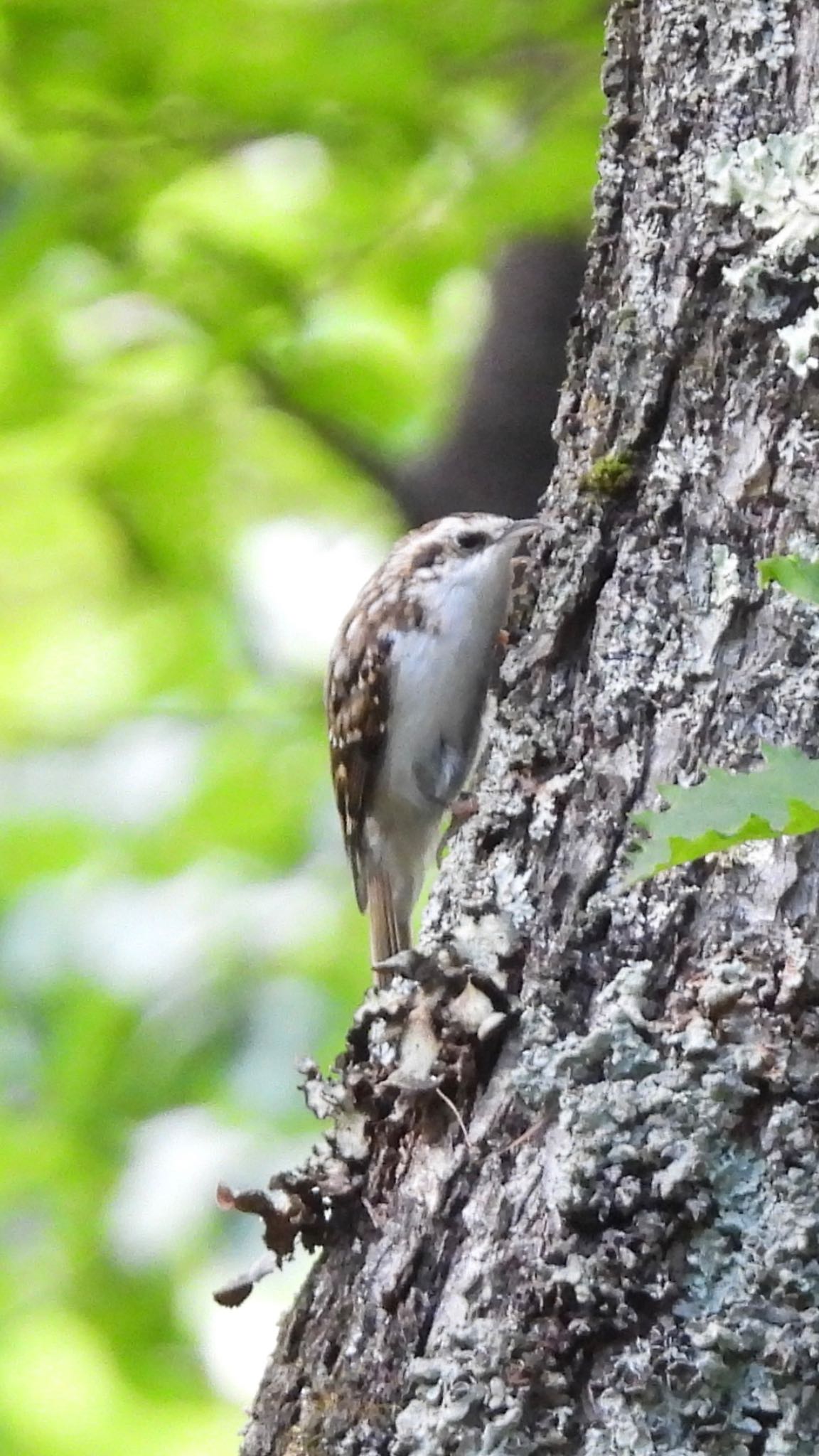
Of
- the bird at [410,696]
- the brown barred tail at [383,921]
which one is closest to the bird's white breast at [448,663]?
the bird at [410,696]

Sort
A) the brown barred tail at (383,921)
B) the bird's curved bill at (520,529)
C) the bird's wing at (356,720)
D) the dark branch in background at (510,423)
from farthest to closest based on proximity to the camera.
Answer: the dark branch in background at (510,423), the brown barred tail at (383,921), the bird's wing at (356,720), the bird's curved bill at (520,529)

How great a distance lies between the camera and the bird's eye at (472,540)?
94.3 inches

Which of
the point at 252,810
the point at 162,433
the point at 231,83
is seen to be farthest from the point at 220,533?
the point at 231,83

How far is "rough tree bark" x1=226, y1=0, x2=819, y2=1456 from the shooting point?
111cm

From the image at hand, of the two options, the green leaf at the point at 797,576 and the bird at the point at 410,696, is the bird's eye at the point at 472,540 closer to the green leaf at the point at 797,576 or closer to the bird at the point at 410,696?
the bird at the point at 410,696

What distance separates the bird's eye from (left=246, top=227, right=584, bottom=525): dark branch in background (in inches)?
26.6

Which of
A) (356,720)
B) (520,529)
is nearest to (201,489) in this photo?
(356,720)

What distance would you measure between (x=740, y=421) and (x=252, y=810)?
1.45m

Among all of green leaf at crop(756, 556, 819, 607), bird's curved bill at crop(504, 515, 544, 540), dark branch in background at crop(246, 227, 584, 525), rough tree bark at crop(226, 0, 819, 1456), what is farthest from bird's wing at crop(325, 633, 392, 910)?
green leaf at crop(756, 556, 819, 607)

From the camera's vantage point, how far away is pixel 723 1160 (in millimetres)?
1128

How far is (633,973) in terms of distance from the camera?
122cm

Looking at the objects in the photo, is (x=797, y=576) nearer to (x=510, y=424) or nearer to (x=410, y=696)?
(x=410, y=696)

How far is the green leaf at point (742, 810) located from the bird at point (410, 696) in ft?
4.71

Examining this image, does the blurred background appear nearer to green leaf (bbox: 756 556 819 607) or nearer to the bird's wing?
the bird's wing
